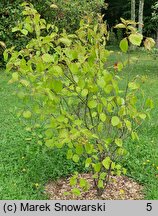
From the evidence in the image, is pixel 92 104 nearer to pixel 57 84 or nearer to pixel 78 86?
pixel 78 86

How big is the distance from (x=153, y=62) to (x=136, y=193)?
11.9 meters

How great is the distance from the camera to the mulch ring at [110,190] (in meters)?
4.25

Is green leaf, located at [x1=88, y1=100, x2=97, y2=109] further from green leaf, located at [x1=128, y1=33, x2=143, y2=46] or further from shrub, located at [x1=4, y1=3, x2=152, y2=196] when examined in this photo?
green leaf, located at [x1=128, y1=33, x2=143, y2=46]

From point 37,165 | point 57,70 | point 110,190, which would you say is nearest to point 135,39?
point 57,70

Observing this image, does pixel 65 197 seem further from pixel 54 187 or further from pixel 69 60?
pixel 69 60

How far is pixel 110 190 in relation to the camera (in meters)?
4.38

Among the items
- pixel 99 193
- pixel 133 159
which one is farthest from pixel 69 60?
pixel 133 159

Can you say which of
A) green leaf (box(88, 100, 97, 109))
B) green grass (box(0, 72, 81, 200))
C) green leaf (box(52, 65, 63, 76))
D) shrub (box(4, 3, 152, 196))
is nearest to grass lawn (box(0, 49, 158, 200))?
green grass (box(0, 72, 81, 200))

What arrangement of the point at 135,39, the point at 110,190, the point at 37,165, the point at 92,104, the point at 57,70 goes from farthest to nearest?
1. the point at 37,165
2. the point at 110,190
3. the point at 92,104
4. the point at 57,70
5. the point at 135,39

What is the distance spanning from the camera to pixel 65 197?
4227 millimetres

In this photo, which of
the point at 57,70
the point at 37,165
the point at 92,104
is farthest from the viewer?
the point at 37,165

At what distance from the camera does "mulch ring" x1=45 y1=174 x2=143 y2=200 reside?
4.25 m

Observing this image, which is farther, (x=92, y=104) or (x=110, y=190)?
(x=110, y=190)

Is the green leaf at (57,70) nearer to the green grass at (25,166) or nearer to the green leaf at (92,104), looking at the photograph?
the green leaf at (92,104)
